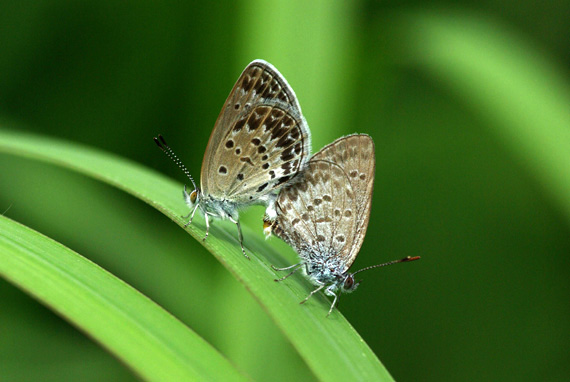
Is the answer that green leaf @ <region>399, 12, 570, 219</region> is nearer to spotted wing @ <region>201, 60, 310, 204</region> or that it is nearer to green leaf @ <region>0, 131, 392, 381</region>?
spotted wing @ <region>201, 60, 310, 204</region>

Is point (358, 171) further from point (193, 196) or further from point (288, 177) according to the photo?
point (193, 196)

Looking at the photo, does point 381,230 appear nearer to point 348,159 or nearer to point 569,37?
point 348,159

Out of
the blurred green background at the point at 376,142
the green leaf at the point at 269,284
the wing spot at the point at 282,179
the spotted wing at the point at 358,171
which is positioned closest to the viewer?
the green leaf at the point at 269,284

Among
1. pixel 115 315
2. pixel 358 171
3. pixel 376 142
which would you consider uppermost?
pixel 376 142

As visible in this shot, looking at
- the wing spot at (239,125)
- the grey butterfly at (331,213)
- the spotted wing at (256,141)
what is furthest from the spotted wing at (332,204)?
the wing spot at (239,125)

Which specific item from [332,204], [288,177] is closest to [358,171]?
[332,204]

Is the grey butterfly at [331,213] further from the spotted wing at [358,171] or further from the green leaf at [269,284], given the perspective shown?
the green leaf at [269,284]
